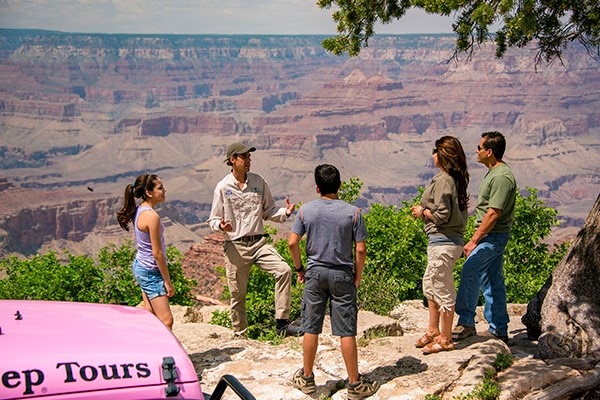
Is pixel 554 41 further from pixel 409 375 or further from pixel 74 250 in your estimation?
pixel 74 250

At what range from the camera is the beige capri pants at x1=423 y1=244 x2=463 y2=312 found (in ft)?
22.1

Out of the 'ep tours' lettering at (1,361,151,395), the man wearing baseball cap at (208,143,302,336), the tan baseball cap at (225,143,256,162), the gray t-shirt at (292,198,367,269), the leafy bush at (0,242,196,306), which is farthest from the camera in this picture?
the leafy bush at (0,242,196,306)

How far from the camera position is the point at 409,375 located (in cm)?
638

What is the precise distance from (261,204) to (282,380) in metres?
1.95

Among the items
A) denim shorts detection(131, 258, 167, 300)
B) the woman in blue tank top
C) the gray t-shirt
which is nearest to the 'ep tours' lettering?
the gray t-shirt

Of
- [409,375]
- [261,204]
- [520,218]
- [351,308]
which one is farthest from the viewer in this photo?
[520,218]

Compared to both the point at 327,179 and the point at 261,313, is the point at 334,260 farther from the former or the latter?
the point at 261,313

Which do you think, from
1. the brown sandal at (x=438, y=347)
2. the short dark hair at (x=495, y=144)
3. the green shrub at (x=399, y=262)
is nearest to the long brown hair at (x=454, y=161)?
the short dark hair at (x=495, y=144)

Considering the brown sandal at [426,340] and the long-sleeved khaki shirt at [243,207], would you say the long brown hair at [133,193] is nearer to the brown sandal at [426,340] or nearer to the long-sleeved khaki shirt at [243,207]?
the long-sleeved khaki shirt at [243,207]

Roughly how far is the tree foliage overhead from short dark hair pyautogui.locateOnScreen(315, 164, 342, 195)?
1767 mm

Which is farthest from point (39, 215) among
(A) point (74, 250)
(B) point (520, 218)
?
(B) point (520, 218)

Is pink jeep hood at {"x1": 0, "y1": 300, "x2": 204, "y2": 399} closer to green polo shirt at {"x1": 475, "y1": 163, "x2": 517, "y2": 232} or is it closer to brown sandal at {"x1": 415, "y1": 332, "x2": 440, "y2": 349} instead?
brown sandal at {"x1": 415, "y1": 332, "x2": 440, "y2": 349}

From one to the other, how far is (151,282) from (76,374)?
12.5 ft

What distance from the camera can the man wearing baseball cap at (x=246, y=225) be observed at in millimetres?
7664
